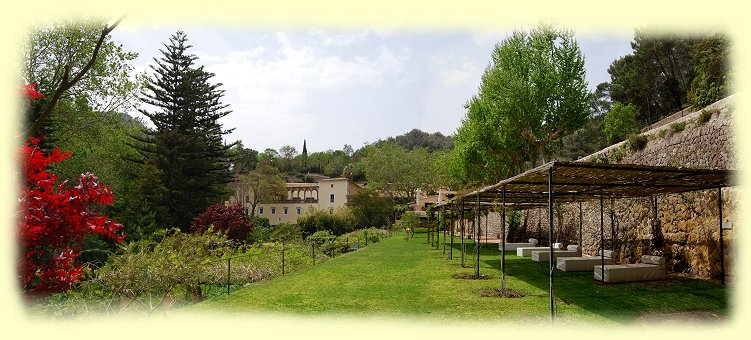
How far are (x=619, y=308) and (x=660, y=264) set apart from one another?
4089 mm

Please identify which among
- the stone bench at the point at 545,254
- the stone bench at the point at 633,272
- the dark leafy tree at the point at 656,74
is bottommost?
the stone bench at the point at 545,254

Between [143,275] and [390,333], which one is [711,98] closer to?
[390,333]

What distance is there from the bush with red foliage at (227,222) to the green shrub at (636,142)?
19.1m

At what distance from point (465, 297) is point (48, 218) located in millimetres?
6418

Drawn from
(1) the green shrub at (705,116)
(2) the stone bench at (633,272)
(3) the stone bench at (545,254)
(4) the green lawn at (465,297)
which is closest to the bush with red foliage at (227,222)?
(4) the green lawn at (465,297)

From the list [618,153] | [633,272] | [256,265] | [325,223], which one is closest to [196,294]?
[256,265]

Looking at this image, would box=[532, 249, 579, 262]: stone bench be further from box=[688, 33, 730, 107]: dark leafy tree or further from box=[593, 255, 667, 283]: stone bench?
box=[688, 33, 730, 107]: dark leafy tree

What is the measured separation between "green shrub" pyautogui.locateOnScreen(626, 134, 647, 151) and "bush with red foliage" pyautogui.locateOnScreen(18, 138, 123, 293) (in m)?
13.2

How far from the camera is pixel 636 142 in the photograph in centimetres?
1336

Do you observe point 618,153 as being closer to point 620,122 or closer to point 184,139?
point 620,122

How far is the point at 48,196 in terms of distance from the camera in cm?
404

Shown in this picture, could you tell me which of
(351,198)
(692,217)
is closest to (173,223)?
(351,198)

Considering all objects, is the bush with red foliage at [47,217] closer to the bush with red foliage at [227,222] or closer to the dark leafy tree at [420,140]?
the bush with red foliage at [227,222]

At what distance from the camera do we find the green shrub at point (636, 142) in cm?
1318
